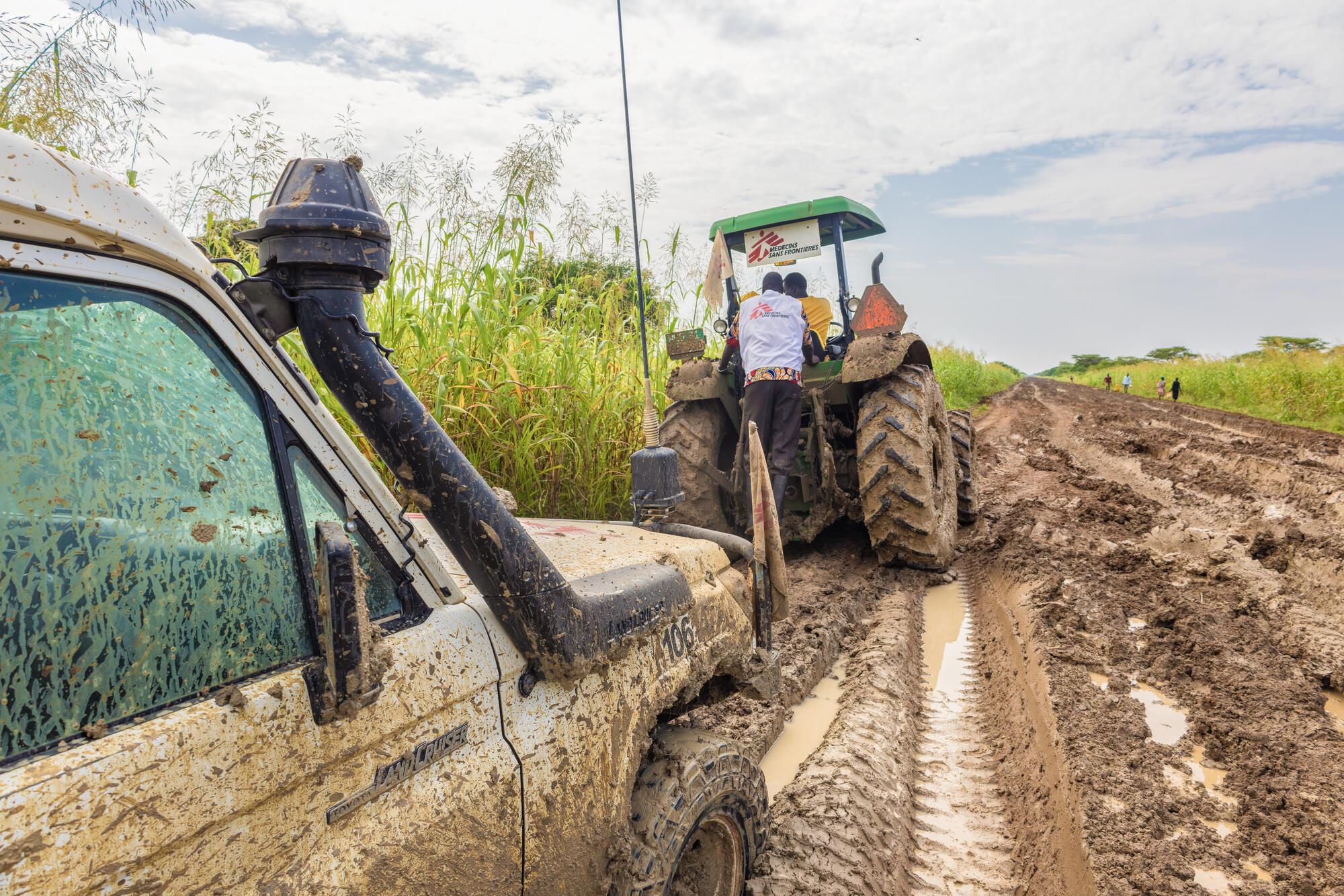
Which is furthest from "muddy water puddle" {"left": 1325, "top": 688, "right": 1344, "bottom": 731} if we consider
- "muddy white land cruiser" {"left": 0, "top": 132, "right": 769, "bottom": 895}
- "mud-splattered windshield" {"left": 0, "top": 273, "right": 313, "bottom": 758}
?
"mud-splattered windshield" {"left": 0, "top": 273, "right": 313, "bottom": 758}

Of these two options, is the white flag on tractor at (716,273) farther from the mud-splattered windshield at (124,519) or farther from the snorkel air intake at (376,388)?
the mud-splattered windshield at (124,519)

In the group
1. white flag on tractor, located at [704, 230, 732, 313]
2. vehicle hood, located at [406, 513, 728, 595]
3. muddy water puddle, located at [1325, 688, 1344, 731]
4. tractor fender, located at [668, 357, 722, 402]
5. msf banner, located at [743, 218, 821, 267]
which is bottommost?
muddy water puddle, located at [1325, 688, 1344, 731]

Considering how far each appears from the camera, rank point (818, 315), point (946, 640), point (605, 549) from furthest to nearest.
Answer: point (818, 315), point (946, 640), point (605, 549)

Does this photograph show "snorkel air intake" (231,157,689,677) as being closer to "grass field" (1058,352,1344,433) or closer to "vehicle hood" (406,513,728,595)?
"vehicle hood" (406,513,728,595)

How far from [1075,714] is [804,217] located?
4.28m

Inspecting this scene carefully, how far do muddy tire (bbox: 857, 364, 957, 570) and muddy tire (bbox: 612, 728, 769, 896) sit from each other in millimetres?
3405

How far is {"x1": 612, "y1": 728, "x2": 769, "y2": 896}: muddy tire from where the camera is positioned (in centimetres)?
170

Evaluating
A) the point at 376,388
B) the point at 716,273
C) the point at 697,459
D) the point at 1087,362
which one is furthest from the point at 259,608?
the point at 1087,362

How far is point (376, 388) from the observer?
135cm

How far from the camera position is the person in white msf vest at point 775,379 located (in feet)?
17.2

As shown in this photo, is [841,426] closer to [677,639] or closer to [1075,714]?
[1075,714]

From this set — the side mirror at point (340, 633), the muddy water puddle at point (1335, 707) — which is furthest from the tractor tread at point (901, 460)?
the side mirror at point (340, 633)

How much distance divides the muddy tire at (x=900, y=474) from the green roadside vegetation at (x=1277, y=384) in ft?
47.6

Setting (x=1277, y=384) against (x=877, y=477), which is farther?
(x=1277, y=384)
